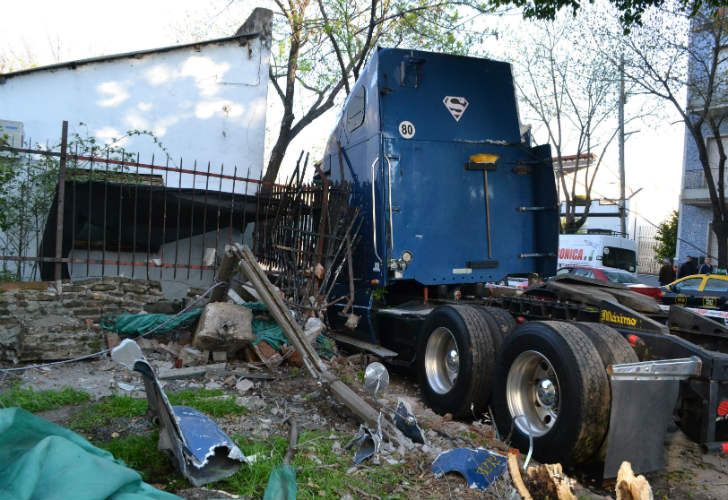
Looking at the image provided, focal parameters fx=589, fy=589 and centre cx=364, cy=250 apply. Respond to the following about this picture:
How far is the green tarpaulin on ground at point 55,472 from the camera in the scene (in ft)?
7.64

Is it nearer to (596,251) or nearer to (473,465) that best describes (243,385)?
(473,465)

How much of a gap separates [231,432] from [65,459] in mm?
1841

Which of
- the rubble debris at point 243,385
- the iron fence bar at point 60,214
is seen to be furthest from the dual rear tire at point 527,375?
the iron fence bar at point 60,214

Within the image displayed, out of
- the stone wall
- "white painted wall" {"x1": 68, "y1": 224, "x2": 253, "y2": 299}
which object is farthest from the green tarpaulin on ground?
"white painted wall" {"x1": 68, "y1": 224, "x2": 253, "y2": 299}

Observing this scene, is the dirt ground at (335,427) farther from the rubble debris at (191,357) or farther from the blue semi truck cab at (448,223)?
the blue semi truck cab at (448,223)

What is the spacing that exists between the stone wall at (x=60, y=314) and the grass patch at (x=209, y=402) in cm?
183

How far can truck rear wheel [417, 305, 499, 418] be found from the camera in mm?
5238

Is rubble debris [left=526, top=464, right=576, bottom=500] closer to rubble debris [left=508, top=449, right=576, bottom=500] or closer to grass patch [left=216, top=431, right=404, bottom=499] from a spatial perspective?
rubble debris [left=508, top=449, right=576, bottom=500]

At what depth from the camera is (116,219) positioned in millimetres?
7625

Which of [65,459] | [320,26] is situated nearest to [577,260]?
[320,26]

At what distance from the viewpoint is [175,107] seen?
11953mm

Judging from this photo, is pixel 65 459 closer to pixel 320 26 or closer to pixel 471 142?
pixel 471 142

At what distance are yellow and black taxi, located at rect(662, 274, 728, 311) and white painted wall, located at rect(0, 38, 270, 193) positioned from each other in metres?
8.62

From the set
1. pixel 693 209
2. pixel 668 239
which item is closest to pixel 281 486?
pixel 693 209
